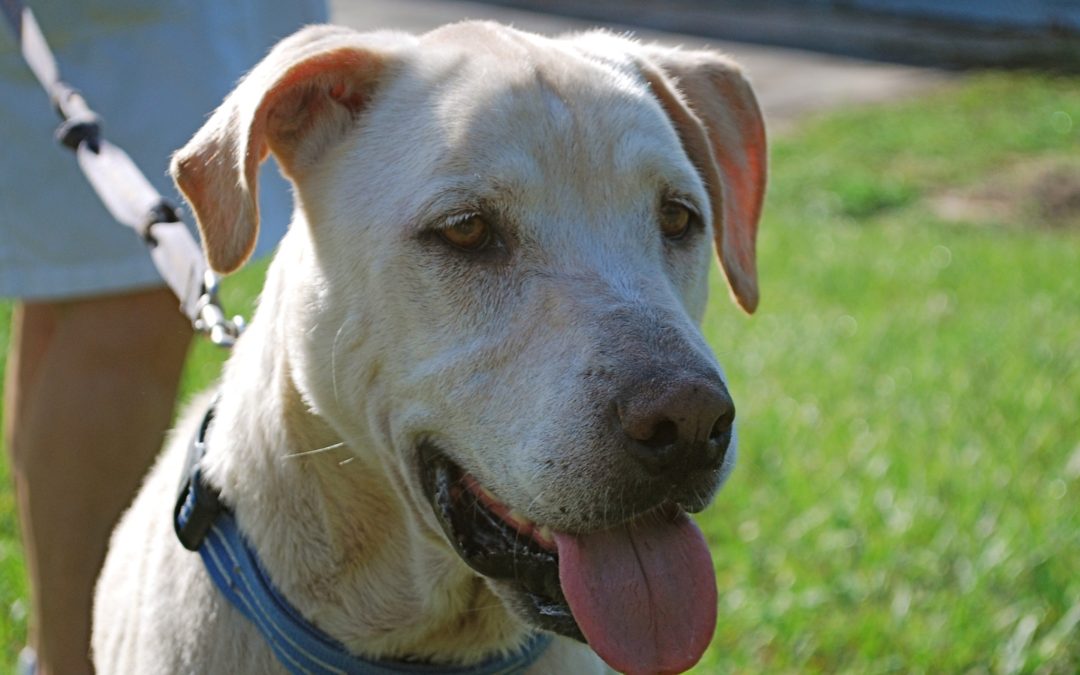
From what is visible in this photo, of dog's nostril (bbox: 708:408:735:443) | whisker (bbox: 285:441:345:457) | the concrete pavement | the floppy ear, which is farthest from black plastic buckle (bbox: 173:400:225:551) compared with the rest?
the concrete pavement

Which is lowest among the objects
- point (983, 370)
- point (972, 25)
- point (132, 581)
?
point (972, 25)

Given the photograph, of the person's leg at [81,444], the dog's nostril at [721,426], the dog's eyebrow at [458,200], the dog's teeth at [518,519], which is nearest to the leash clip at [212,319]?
the person's leg at [81,444]

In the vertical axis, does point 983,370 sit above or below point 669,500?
below

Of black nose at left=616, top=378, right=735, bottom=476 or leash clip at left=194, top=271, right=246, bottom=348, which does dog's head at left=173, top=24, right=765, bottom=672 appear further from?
leash clip at left=194, top=271, right=246, bottom=348

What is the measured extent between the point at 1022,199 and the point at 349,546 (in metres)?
11.5

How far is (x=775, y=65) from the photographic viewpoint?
784 inches

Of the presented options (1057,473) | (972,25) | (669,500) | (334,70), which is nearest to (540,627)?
(669,500)

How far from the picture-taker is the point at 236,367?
2.96 metres

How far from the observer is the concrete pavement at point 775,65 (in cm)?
1789

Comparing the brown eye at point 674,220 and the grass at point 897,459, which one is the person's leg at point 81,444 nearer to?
the grass at point 897,459

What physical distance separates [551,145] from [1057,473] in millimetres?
3489

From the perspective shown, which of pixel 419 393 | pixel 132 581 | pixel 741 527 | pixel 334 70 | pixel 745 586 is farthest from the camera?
pixel 741 527

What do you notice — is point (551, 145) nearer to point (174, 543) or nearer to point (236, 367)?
point (236, 367)

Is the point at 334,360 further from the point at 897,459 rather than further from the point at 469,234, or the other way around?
the point at 897,459
